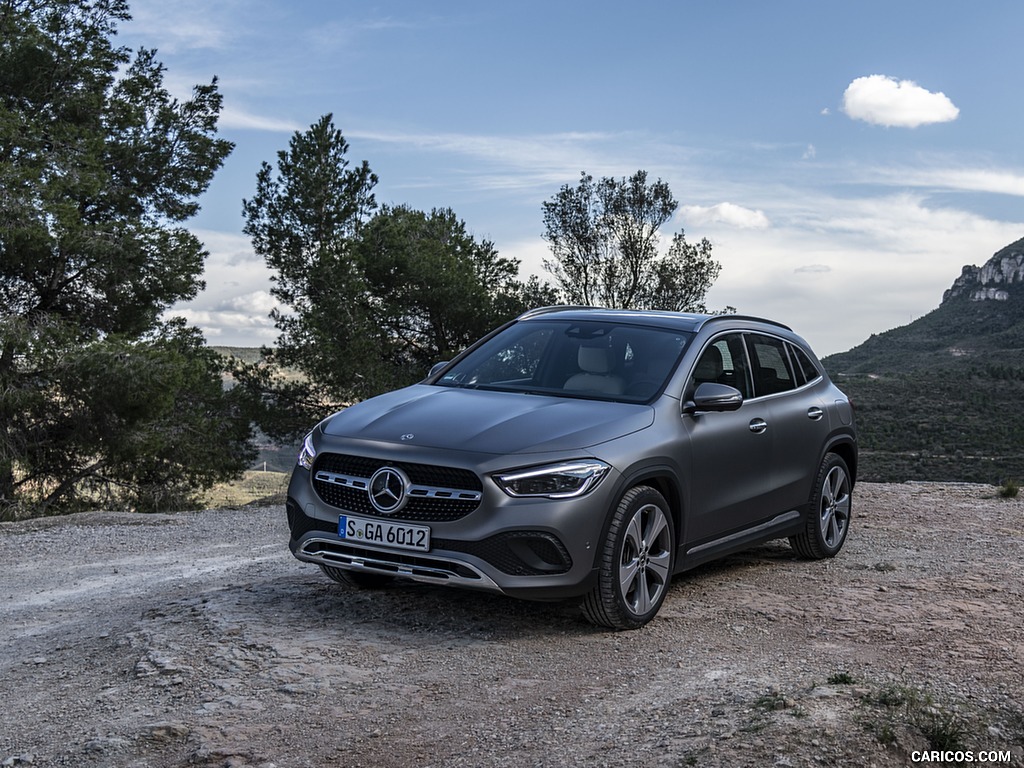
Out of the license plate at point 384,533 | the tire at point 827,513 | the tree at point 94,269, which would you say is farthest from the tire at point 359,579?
the tree at point 94,269

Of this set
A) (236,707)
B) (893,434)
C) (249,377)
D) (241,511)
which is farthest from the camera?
(893,434)

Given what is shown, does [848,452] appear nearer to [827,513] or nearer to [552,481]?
[827,513]

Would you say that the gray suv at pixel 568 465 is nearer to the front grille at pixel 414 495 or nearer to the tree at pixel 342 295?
the front grille at pixel 414 495

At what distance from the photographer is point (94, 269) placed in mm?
26094

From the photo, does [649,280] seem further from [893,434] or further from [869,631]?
[869,631]

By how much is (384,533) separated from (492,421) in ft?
2.64

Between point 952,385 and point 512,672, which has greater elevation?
point 952,385

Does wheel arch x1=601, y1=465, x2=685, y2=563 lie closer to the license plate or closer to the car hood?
the car hood

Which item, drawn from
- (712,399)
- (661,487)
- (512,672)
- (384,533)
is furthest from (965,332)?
(512,672)

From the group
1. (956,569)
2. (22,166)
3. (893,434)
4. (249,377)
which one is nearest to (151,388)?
(22,166)

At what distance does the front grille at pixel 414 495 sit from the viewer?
554 centimetres

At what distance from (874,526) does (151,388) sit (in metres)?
17.2

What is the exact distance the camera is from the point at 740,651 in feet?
18.7

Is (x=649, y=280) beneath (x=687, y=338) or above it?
above
